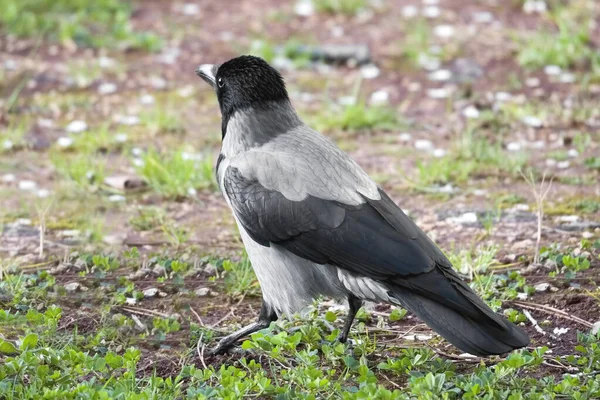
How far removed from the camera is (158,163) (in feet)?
24.8

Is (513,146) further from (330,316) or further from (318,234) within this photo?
(318,234)

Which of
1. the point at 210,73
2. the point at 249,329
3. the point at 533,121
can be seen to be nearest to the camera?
the point at 249,329

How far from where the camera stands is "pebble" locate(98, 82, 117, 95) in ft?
31.7

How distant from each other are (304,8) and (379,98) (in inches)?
108

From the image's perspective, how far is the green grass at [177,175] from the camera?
24.4 feet

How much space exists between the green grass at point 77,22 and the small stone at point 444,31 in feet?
9.83

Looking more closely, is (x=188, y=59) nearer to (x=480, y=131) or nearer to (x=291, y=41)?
(x=291, y=41)

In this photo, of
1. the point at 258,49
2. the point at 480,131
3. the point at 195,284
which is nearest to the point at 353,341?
the point at 195,284

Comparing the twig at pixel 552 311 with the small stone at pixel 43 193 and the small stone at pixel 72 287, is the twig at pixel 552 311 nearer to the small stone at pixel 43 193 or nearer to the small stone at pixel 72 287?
the small stone at pixel 72 287

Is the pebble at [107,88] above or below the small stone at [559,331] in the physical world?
below

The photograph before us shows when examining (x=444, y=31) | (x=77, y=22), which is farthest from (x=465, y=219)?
(x=77, y=22)

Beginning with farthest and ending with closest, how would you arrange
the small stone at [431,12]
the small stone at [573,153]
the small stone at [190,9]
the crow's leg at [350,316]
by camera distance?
the small stone at [190,9], the small stone at [431,12], the small stone at [573,153], the crow's leg at [350,316]

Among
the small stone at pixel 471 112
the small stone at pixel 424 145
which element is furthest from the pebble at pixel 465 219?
the small stone at pixel 471 112

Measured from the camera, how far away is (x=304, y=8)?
11688mm
